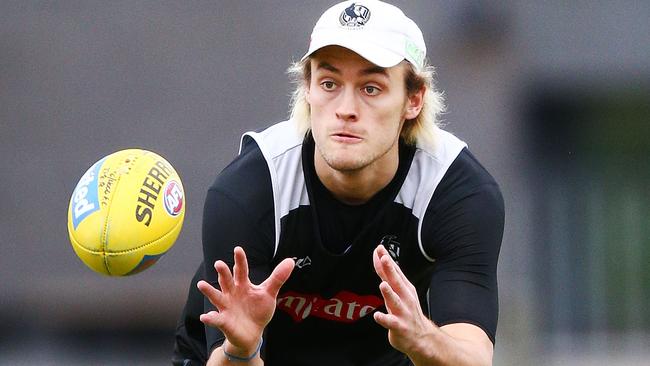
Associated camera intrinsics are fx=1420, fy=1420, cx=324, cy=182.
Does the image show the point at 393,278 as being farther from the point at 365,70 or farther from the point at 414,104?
the point at 414,104

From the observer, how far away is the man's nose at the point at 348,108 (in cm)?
619

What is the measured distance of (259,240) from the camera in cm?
634

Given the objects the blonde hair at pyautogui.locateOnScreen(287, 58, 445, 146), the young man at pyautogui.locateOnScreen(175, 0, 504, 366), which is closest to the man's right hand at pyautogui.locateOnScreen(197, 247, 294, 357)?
the young man at pyautogui.locateOnScreen(175, 0, 504, 366)

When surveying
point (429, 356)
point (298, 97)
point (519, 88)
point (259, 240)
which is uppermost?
point (519, 88)

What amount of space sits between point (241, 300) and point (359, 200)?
114 centimetres

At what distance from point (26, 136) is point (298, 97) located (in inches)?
275

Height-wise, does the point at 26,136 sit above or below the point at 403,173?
above

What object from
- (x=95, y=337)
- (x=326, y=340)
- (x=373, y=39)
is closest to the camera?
(x=373, y=39)

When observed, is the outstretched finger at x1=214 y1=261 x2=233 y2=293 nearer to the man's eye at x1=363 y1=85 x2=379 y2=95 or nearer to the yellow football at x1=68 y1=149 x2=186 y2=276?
the yellow football at x1=68 y1=149 x2=186 y2=276

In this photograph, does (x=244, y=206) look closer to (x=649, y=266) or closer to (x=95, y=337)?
(x=95, y=337)

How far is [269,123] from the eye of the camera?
12938mm

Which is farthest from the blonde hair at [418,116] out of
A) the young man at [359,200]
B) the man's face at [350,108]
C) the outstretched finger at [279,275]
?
the outstretched finger at [279,275]

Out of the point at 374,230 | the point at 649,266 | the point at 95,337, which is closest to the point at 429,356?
the point at 374,230

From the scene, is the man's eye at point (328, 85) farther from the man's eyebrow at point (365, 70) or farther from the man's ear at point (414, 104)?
the man's ear at point (414, 104)
